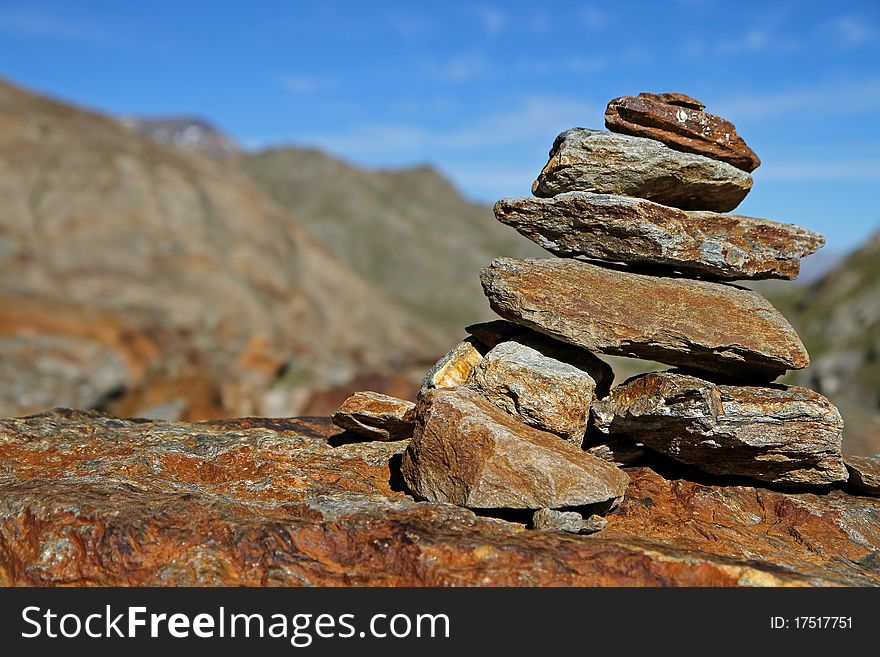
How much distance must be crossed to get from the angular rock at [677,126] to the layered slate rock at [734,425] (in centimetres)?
396

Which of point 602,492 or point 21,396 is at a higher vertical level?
point 21,396

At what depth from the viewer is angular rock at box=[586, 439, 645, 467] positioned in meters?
13.1

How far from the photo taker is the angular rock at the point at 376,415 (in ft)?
44.6

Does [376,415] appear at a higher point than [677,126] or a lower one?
lower

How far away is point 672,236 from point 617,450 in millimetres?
3764

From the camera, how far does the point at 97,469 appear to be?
12305mm

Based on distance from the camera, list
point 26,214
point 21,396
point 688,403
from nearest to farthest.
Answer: point 688,403 < point 21,396 < point 26,214

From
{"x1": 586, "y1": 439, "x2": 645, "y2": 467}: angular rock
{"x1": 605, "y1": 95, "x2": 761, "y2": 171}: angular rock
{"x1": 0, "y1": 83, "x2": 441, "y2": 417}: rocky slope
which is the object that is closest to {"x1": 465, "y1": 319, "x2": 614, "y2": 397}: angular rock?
{"x1": 586, "y1": 439, "x2": 645, "y2": 467}: angular rock

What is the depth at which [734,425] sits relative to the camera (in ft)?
38.7

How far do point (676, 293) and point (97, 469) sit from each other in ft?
32.4

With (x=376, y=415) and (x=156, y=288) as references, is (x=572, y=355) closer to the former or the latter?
(x=376, y=415)

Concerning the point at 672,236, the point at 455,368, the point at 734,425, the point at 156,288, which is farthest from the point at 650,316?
the point at 156,288
